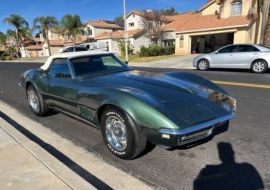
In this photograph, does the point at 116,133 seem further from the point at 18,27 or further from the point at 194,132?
the point at 18,27

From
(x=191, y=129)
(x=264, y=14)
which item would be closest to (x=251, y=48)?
(x=264, y=14)

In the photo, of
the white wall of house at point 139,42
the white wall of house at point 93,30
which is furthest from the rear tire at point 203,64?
the white wall of house at point 93,30

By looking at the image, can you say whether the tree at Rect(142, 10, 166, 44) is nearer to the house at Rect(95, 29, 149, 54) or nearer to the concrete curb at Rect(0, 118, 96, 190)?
the house at Rect(95, 29, 149, 54)

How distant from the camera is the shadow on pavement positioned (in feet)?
8.75

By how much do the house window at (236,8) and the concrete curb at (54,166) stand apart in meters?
25.5

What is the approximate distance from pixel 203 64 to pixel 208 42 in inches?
687

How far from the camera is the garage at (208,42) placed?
90.5ft

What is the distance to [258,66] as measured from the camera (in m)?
11.4

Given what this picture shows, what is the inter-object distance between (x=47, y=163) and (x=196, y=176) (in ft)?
6.32

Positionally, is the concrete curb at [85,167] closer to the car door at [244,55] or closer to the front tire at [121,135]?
the front tire at [121,135]

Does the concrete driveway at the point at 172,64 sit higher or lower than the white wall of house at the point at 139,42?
lower

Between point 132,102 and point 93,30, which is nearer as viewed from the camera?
point 132,102

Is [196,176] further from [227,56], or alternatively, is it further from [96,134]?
[227,56]

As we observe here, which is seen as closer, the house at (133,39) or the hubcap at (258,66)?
the hubcap at (258,66)
